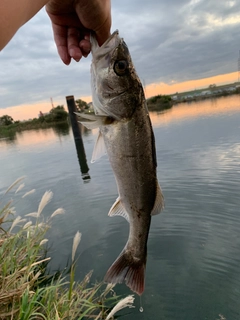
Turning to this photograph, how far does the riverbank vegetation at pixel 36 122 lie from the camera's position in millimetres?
47969

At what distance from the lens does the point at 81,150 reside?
53.6ft

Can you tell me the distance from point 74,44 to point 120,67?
16.4 inches

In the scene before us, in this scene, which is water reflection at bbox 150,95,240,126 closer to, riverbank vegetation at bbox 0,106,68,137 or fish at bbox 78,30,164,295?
riverbank vegetation at bbox 0,106,68,137

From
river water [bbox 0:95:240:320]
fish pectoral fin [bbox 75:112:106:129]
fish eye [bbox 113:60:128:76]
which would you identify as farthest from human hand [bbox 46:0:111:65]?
river water [bbox 0:95:240:320]

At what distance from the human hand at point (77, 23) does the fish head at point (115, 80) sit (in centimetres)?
9

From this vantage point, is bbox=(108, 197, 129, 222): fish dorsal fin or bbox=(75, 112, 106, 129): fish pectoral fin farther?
bbox=(108, 197, 129, 222): fish dorsal fin

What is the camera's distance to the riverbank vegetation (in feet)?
157

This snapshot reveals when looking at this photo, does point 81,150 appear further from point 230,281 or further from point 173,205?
point 230,281

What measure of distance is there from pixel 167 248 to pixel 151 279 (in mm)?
922

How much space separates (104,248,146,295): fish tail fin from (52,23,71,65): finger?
160cm

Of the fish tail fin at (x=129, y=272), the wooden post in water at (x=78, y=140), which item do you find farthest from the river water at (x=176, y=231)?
the fish tail fin at (x=129, y=272)

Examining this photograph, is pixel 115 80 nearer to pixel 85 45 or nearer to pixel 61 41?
pixel 85 45

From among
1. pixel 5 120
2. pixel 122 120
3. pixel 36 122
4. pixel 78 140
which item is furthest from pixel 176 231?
pixel 5 120

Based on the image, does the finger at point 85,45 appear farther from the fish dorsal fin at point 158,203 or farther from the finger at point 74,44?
the fish dorsal fin at point 158,203
